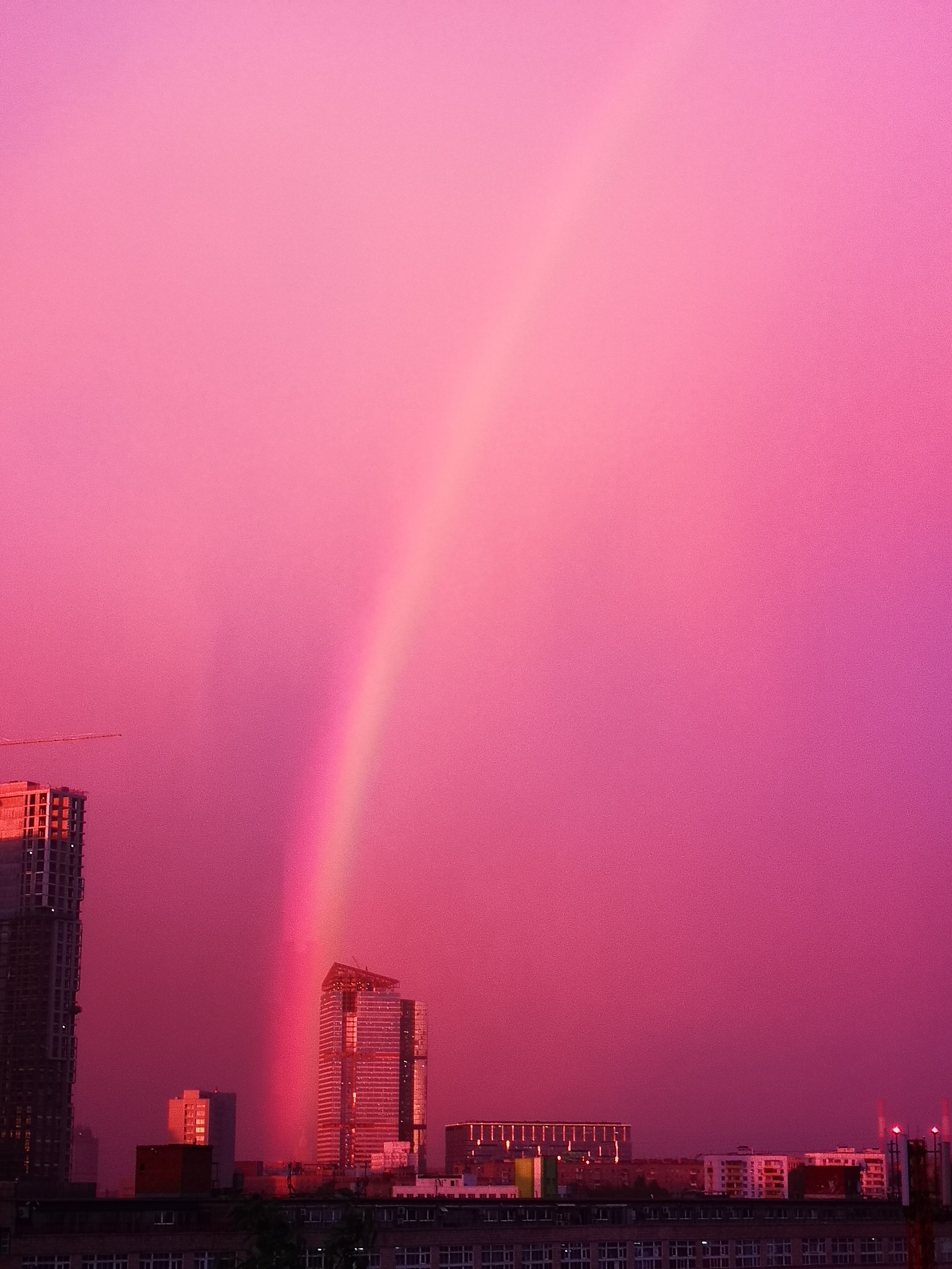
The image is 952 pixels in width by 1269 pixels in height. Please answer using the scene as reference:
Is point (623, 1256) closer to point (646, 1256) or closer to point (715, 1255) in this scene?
point (646, 1256)

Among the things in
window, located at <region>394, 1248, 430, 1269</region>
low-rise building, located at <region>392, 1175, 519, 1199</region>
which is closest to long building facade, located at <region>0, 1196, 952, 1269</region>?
window, located at <region>394, 1248, 430, 1269</region>

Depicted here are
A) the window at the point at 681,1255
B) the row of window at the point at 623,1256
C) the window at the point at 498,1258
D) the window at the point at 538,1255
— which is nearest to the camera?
the row of window at the point at 623,1256

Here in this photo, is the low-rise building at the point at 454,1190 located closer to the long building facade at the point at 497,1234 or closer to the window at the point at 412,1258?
the long building facade at the point at 497,1234

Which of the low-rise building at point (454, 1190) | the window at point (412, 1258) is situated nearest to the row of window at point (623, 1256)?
the window at point (412, 1258)

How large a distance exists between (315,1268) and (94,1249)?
325 inches

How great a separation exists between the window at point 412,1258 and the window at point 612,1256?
9.18 meters

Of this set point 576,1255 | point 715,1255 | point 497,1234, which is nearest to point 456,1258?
point 497,1234

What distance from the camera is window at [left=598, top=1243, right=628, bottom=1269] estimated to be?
73.1 m

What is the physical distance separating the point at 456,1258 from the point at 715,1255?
45.5ft

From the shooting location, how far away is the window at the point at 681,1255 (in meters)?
74.9

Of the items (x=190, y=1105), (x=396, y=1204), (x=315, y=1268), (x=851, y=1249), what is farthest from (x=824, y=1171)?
(x=190, y=1105)

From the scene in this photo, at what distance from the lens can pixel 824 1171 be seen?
10856 centimetres

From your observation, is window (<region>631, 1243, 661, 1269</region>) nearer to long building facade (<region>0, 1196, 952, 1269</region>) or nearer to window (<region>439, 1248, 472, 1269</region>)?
long building facade (<region>0, 1196, 952, 1269</region>)

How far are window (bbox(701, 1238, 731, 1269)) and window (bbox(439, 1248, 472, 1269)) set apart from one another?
12.5m
